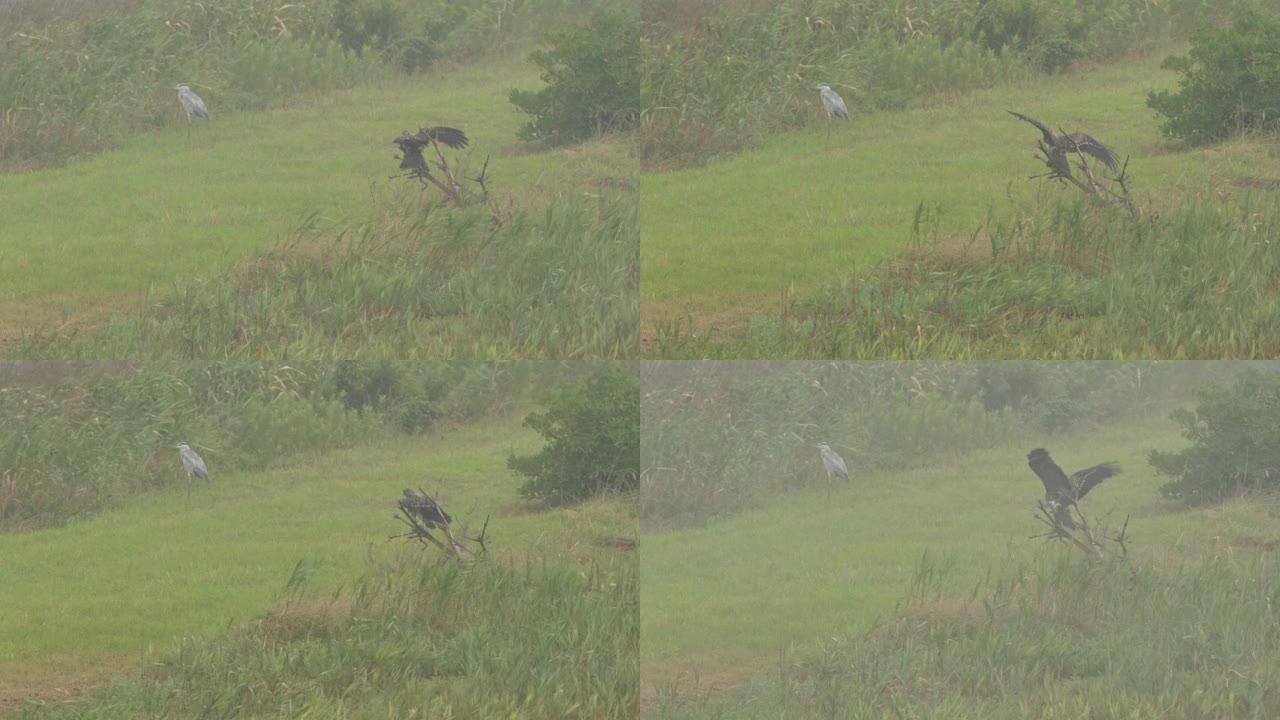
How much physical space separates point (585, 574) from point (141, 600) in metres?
3.24

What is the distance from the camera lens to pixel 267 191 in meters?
13.5

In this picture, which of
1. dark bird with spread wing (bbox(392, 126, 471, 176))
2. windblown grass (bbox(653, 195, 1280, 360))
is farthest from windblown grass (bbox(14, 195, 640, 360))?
dark bird with spread wing (bbox(392, 126, 471, 176))

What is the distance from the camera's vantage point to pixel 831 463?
40.1 feet

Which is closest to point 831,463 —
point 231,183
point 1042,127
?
point 1042,127

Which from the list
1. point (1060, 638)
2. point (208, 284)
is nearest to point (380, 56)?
point (208, 284)

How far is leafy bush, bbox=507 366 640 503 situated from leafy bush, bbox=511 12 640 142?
250cm

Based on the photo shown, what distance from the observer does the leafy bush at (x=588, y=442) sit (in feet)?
40.4

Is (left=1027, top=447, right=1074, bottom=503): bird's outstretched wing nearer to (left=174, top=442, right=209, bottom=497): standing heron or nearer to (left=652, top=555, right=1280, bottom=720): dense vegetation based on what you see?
(left=652, top=555, right=1280, bottom=720): dense vegetation

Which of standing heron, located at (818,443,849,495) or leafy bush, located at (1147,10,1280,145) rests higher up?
leafy bush, located at (1147,10,1280,145)

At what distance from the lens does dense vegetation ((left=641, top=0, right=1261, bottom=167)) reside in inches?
538

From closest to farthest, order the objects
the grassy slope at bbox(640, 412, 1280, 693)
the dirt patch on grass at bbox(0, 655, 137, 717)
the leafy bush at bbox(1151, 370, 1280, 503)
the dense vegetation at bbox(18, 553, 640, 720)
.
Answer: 1. the dirt patch on grass at bbox(0, 655, 137, 717)
2. the dense vegetation at bbox(18, 553, 640, 720)
3. the grassy slope at bbox(640, 412, 1280, 693)
4. the leafy bush at bbox(1151, 370, 1280, 503)

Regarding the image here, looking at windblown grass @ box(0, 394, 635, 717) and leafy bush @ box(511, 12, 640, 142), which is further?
leafy bush @ box(511, 12, 640, 142)

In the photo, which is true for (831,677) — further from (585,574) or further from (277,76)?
(277,76)

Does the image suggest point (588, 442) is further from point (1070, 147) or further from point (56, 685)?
point (1070, 147)
